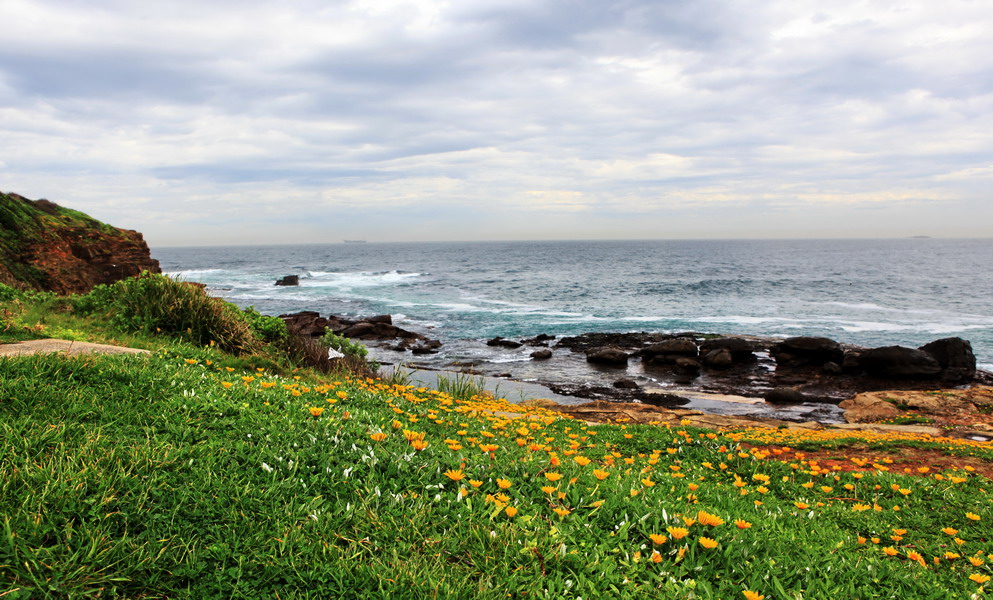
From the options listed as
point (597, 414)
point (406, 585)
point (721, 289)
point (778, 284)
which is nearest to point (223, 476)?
point (406, 585)

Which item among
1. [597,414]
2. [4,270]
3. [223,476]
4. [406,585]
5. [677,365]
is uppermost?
[4,270]

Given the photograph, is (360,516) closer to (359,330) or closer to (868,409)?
(868,409)

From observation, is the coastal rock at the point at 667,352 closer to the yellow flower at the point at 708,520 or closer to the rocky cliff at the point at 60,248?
the rocky cliff at the point at 60,248

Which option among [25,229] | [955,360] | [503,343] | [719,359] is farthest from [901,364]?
[25,229]

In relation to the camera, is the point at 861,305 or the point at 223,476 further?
the point at 861,305

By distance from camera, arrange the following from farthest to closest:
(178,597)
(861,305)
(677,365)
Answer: (861,305) → (677,365) → (178,597)

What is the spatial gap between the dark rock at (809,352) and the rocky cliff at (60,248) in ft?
97.3

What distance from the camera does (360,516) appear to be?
9.66 ft

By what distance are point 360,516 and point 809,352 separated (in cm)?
2973

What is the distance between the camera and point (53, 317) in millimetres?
9711

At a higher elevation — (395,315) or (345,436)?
(345,436)

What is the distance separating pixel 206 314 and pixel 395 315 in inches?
1273

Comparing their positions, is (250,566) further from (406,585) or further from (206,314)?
(206,314)

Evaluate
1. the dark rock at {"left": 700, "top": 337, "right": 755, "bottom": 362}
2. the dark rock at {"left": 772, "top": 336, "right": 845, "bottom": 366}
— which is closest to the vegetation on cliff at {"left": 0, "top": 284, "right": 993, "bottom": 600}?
the dark rock at {"left": 700, "top": 337, "right": 755, "bottom": 362}
